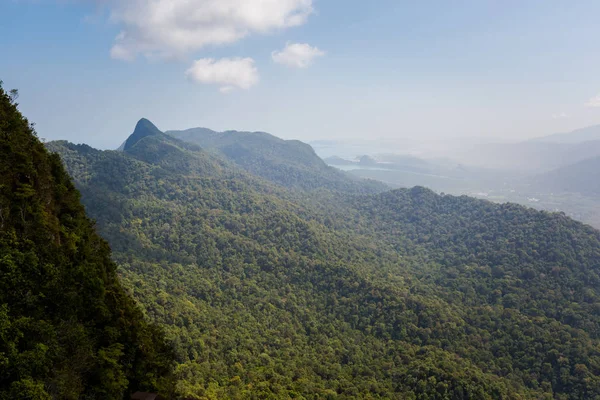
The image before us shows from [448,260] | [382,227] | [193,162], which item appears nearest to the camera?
[448,260]

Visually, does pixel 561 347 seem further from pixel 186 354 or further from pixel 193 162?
pixel 193 162

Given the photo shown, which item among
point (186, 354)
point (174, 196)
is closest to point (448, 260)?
point (186, 354)

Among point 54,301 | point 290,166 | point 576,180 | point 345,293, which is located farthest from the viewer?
point 576,180

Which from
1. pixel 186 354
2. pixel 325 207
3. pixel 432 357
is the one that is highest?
pixel 325 207

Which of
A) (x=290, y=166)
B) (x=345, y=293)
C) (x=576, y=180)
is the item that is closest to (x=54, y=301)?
(x=345, y=293)

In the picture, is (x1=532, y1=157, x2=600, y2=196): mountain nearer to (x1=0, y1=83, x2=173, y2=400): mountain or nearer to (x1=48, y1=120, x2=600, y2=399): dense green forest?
(x1=48, y1=120, x2=600, y2=399): dense green forest

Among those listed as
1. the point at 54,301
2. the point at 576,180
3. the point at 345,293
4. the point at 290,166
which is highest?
the point at 290,166

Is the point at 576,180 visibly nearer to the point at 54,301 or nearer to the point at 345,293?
the point at 345,293
